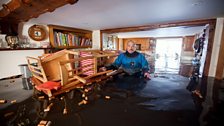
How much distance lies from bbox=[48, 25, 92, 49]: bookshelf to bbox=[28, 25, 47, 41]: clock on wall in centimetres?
15

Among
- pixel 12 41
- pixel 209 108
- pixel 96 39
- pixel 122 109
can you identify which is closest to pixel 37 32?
pixel 12 41

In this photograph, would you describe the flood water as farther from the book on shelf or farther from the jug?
the book on shelf

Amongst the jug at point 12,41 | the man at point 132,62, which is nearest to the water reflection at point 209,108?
the man at point 132,62

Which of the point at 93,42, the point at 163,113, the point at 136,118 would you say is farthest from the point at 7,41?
the point at 163,113

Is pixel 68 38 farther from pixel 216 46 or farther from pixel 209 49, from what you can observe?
pixel 216 46

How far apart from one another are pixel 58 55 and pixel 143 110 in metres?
1.25

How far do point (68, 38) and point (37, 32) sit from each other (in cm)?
73

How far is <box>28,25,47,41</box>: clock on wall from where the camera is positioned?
2.50 m

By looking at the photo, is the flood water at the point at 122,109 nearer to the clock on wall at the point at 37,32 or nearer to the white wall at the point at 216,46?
the white wall at the point at 216,46

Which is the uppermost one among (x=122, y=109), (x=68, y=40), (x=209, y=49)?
(x=68, y=40)

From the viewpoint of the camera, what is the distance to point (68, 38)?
311cm

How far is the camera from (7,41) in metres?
2.07

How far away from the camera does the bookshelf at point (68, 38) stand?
280cm

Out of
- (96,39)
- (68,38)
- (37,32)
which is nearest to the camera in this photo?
(37,32)
